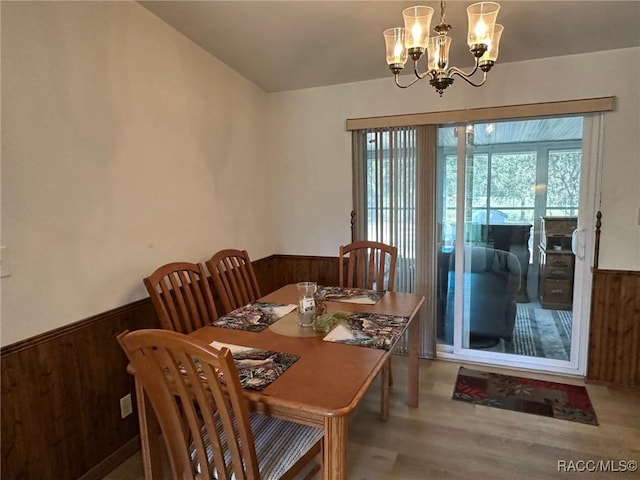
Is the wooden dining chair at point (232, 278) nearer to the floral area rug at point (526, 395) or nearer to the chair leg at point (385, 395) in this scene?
the chair leg at point (385, 395)

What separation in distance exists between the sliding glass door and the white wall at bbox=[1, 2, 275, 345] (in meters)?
1.83

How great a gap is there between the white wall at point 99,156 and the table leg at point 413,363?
145 cm

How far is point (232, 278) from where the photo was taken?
97.0 inches

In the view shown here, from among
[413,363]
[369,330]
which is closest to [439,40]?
[369,330]

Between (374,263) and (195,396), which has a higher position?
(374,263)

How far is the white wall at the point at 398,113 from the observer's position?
253 centimetres

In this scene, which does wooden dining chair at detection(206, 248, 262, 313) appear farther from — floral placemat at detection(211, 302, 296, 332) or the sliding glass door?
the sliding glass door

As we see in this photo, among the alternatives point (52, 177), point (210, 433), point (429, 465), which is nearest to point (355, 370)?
point (210, 433)

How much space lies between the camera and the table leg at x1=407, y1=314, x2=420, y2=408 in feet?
7.60

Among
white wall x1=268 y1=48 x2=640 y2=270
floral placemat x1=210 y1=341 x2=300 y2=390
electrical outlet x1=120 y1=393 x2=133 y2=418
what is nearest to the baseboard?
electrical outlet x1=120 y1=393 x2=133 y2=418

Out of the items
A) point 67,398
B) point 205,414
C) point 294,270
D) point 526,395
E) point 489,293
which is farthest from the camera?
point 294,270

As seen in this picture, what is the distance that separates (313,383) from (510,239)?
2.31 metres

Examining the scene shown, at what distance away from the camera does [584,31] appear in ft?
7.38

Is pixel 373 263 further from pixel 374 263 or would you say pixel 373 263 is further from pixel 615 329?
pixel 615 329
